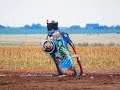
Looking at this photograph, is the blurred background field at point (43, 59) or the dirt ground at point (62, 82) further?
the blurred background field at point (43, 59)

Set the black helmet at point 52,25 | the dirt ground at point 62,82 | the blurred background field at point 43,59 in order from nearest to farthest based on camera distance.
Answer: the dirt ground at point 62,82
the black helmet at point 52,25
the blurred background field at point 43,59

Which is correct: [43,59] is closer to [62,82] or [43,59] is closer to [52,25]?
[52,25]

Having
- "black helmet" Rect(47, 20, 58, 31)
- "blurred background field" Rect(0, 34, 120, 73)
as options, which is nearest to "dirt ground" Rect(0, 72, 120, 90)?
"black helmet" Rect(47, 20, 58, 31)

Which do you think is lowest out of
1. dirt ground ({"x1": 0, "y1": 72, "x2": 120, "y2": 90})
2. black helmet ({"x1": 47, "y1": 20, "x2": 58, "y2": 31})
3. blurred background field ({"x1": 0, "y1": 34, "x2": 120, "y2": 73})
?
blurred background field ({"x1": 0, "y1": 34, "x2": 120, "y2": 73})

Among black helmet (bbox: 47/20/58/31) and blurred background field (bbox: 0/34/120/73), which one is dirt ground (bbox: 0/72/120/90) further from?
blurred background field (bbox: 0/34/120/73)

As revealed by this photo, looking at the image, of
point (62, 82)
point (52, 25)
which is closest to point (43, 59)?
point (52, 25)

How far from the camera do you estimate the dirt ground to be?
1845 centimetres

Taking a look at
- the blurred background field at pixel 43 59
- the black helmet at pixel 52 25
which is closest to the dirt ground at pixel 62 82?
the black helmet at pixel 52 25

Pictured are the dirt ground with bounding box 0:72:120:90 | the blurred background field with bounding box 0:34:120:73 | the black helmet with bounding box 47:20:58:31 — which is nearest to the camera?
the dirt ground with bounding box 0:72:120:90

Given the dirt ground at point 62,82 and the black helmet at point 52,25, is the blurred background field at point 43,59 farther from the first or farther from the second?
the black helmet at point 52,25

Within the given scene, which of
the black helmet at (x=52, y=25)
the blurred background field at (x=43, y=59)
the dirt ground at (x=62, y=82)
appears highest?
the black helmet at (x=52, y=25)

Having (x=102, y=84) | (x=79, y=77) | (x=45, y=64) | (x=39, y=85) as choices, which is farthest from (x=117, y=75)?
(x=45, y=64)

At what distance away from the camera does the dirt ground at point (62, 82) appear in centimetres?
1845

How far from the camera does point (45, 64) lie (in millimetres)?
32969
